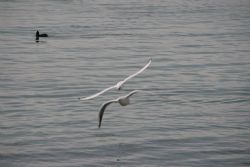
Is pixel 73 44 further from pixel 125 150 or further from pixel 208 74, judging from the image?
pixel 125 150

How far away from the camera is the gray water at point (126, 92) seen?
19.2 m

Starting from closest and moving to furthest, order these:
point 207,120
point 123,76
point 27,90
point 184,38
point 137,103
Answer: point 207,120 → point 137,103 → point 27,90 → point 123,76 → point 184,38

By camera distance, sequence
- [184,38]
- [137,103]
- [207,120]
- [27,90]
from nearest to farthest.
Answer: [207,120]
[137,103]
[27,90]
[184,38]

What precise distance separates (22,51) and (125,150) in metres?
21.4

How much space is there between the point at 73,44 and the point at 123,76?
36.9 feet

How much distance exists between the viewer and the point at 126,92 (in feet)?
90.5

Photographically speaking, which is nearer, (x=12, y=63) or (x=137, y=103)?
(x=137, y=103)

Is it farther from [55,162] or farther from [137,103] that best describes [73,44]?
[55,162]

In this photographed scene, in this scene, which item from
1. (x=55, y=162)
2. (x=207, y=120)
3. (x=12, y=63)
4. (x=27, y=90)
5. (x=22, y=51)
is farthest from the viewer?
(x=22, y=51)

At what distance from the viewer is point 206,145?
65.4 ft

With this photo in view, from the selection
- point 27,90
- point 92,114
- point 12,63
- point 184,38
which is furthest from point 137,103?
point 184,38

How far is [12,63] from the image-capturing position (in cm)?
3497

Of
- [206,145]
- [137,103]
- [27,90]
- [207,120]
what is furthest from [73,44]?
[206,145]

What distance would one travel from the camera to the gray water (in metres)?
19.2
